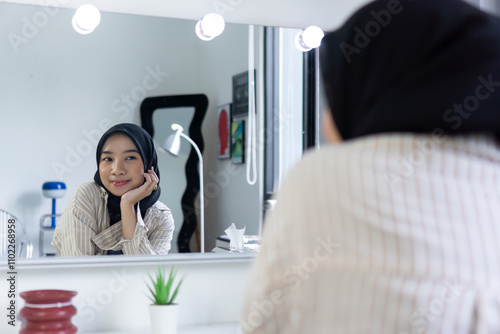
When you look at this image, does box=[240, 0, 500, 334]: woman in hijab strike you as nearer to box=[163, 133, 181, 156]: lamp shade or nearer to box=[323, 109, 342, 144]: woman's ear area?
box=[323, 109, 342, 144]: woman's ear area

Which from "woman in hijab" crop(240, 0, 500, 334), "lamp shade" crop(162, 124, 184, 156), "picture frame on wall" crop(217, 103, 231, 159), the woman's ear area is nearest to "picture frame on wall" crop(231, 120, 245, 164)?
"picture frame on wall" crop(217, 103, 231, 159)

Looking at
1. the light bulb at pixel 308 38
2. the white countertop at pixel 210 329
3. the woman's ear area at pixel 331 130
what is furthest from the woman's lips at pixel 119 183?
the woman's ear area at pixel 331 130

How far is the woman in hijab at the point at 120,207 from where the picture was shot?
141cm

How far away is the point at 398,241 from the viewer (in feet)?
1.98

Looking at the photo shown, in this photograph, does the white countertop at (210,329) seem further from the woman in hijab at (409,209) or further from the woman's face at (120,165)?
the woman in hijab at (409,209)

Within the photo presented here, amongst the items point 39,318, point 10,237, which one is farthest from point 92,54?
point 39,318

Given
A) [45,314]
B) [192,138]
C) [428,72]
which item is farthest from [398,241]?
[192,138]

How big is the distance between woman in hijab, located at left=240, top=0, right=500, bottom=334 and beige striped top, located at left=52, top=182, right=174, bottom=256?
33.6 inches

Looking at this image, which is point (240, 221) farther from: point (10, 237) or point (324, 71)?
point (324, 71)

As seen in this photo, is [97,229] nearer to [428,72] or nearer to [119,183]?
[119,183]

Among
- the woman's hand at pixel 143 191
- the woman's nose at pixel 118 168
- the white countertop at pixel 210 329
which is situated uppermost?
the woman's nose at pixel 118 168

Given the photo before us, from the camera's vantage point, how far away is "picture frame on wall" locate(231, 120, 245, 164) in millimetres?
1560

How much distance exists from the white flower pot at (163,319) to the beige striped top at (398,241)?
2.53 ft

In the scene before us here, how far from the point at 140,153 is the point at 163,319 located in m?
0.40
